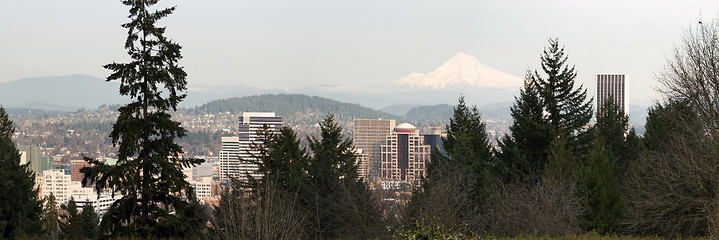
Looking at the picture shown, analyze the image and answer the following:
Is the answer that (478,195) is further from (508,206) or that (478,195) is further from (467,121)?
(467,121)

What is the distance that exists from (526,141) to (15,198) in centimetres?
2017

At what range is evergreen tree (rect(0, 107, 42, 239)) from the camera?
2420 cm

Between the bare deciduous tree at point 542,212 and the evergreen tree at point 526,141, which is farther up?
the evergreen tree at point 526,141

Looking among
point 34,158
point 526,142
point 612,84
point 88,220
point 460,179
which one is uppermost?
point 612,84

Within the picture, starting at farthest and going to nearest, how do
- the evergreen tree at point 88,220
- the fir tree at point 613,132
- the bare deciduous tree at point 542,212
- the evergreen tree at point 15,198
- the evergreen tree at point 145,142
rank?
the evergreen tree at point 88,220
the fir tree at point 613,132
the evergreen tree at point 15,198
the bare deciduous tree at point 542,212
the evergreen tree at point 145,142

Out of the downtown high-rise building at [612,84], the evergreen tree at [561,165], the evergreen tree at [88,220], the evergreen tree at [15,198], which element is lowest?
the evergreen tree at [88,220]

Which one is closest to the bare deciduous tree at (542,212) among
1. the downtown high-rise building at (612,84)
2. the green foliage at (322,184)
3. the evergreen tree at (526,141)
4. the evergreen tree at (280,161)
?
the green foliage at (322,184)

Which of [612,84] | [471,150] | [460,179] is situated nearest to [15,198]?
[460,179]

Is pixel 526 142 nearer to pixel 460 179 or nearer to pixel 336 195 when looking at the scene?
pixel 336 195

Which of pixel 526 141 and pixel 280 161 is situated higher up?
pixel 526 141

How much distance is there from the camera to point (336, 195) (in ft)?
83.9

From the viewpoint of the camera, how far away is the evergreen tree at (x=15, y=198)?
2420 cm

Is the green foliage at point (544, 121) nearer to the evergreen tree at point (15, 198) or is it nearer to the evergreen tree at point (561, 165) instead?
the evergreen tree at point (561, 165)

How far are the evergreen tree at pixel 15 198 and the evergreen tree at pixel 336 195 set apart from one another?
9.99 metres
